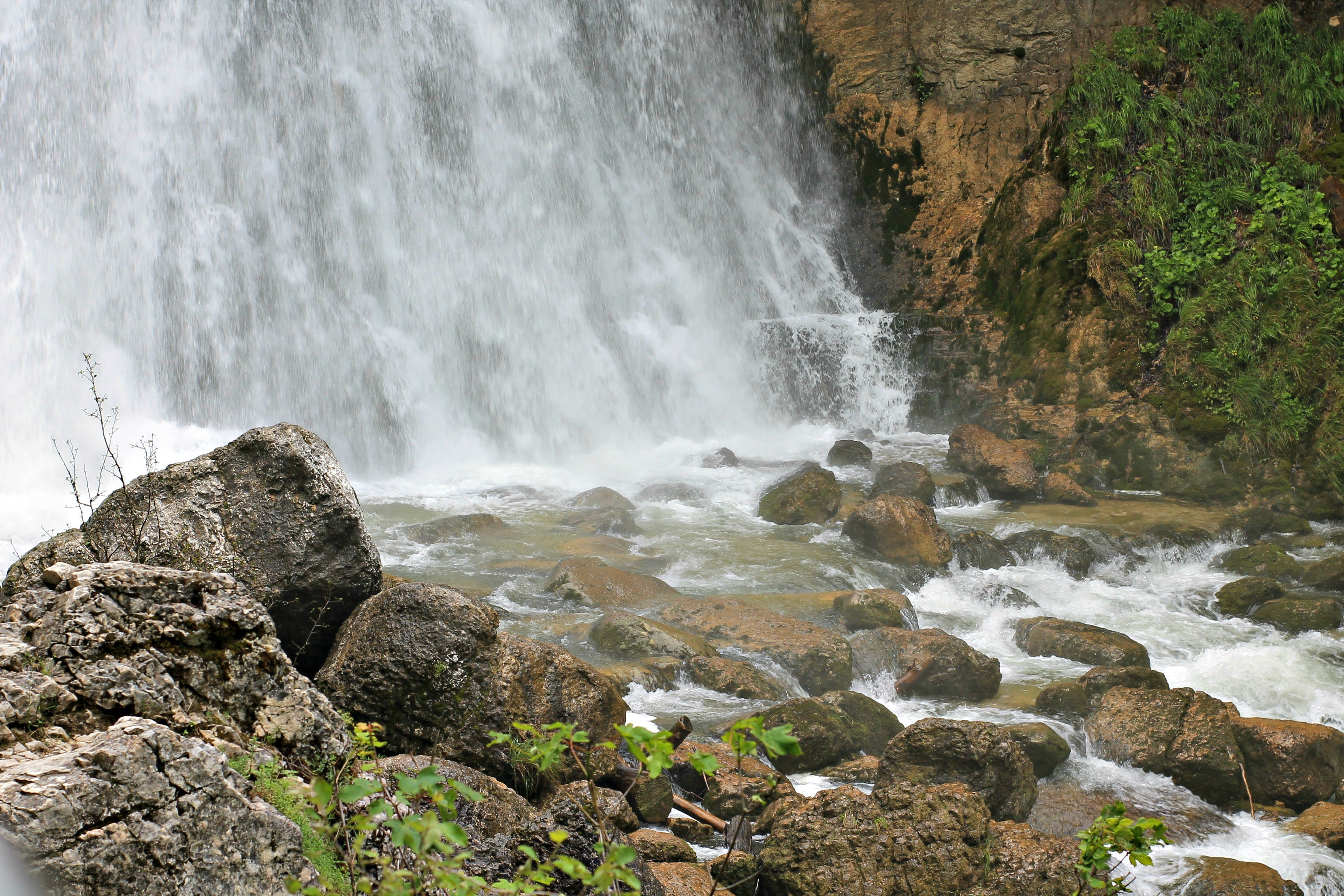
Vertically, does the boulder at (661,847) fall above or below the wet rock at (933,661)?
above

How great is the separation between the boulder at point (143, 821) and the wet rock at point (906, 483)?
1005 cm

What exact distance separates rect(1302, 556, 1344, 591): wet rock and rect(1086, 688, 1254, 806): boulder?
3792 millimetres

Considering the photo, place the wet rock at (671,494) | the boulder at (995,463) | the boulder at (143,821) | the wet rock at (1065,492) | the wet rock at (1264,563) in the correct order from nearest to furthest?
the boulder at (143,821) → the wet rock at (1264,563) → the wet rock at (1065,492) → the boulder at (995,463) → the wet rock at (671,494)

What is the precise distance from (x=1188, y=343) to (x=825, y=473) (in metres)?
5.71

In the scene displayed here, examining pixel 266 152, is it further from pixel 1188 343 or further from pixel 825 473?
pixel 1188 343

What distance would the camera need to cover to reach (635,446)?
15750 mm

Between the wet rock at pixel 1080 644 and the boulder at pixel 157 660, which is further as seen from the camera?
the wet rock at pixel 1080 644

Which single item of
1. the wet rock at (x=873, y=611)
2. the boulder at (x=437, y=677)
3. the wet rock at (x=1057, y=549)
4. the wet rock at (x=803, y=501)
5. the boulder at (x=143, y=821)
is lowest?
the wet rock at (x=1057, y=549)

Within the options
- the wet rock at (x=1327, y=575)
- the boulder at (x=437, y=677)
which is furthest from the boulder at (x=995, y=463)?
the boulder at (x=437, y=677)

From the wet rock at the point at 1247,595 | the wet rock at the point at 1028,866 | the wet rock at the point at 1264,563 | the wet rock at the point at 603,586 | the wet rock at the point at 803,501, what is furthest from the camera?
the wet rock at the point at 803,501

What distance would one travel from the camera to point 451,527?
1045 centimetres

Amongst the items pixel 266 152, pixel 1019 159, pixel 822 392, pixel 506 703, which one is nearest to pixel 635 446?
pixel 822 392

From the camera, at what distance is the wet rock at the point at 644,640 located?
673cm

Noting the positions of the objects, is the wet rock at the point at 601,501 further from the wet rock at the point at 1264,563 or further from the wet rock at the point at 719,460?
the wet rock at the point at 1264,563
